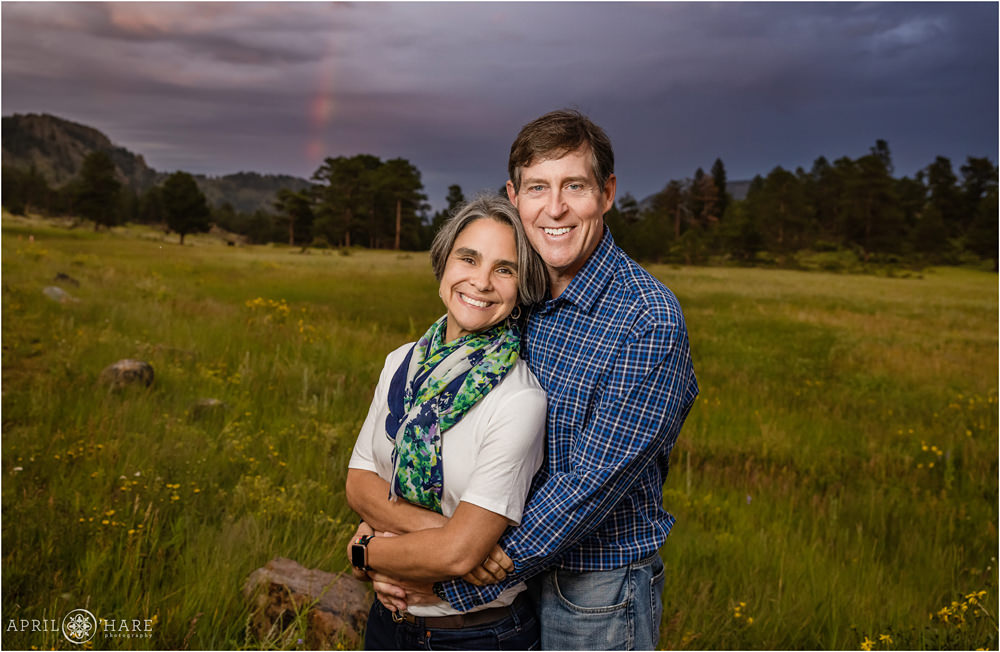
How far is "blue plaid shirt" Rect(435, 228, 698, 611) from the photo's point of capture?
7.63ft

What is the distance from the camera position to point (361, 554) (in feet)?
8.51

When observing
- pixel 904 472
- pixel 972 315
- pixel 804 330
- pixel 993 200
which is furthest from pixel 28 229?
pixel 993 200

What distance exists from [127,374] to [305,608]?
5080 mm

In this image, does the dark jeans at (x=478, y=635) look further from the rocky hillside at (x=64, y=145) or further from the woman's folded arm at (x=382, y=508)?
the rocky hillside at (x=64, y=145)

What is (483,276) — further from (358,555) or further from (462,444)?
(358,555)

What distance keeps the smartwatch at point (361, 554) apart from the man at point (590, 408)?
0.10 meters

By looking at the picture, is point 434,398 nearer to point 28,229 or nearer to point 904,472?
point 904,472

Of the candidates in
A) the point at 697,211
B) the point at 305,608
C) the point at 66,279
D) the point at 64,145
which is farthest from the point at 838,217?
the point at 64,145

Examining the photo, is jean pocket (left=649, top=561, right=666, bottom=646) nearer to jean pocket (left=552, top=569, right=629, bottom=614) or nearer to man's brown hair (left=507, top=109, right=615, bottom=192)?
jean pocket (left=552, top=569, right=629, bottom=614)

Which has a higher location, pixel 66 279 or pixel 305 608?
pixel 66 279

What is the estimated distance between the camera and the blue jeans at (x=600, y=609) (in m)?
2.51

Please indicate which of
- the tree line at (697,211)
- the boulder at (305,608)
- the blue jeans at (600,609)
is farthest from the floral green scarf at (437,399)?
the tree line at (697,211)

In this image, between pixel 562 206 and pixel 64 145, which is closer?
pixel 562 206

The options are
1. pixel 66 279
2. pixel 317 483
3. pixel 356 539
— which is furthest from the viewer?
pixel 66 279
